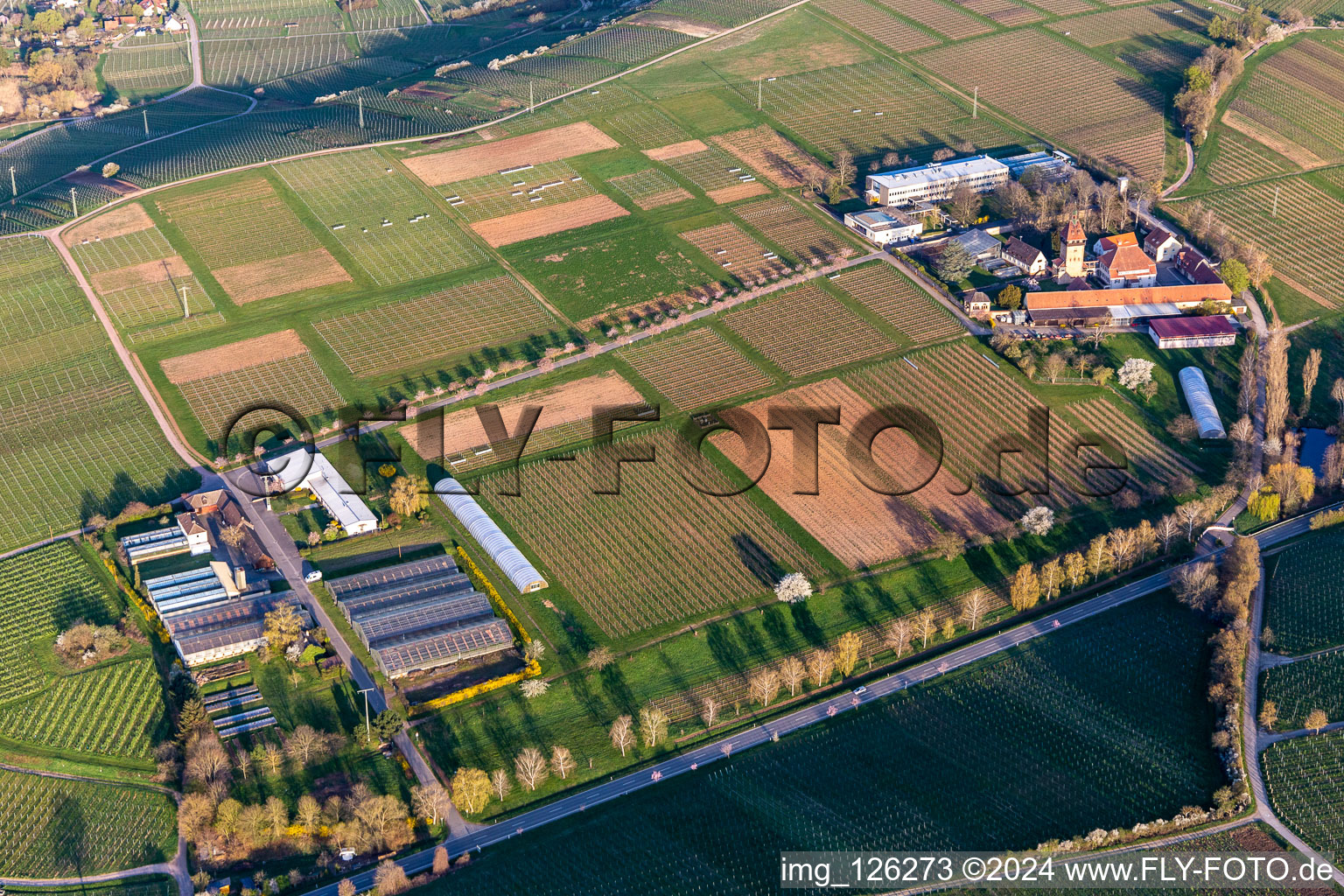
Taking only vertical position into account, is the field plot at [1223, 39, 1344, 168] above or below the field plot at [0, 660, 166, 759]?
above

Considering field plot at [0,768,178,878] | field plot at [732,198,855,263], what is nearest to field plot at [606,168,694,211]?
field plot at [732,198,855,263]

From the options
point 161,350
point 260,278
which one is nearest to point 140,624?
point 161,350

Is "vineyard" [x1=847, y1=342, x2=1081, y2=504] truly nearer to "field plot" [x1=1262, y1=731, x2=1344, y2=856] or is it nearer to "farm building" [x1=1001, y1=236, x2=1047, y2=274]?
"farm building" [x1=1001, y1=236, x2=1047, y2=274]

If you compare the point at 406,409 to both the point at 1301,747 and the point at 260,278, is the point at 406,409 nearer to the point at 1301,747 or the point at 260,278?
the point at 260,278

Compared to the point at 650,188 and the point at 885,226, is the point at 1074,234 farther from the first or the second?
the point at 650,188

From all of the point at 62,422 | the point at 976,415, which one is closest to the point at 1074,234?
the point at 976,415

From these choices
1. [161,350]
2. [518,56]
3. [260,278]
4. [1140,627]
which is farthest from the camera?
[518,56]
